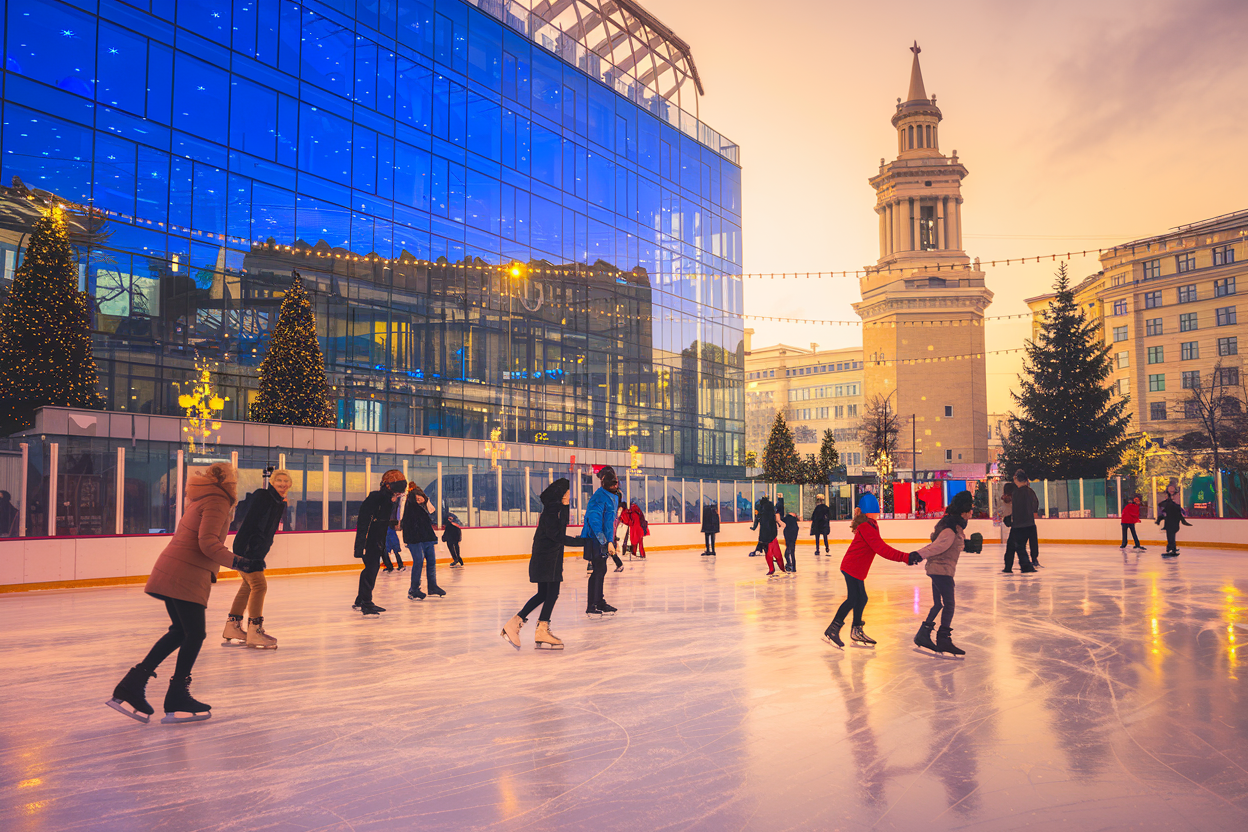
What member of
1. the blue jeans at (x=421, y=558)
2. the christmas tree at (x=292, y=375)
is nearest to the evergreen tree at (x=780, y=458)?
the christmas tree at (x=292, y=375)

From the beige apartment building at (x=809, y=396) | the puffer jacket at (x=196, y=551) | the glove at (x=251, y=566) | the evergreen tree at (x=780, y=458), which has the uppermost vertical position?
the beige apartment building at (x=809, y=396)

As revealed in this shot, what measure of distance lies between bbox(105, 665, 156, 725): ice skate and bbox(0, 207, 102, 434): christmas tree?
18.3 meters

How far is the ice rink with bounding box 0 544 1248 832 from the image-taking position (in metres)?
4.11

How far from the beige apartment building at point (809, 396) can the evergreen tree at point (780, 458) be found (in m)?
60.7

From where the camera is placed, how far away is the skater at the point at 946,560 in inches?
322

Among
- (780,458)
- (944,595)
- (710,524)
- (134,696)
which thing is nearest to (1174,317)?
(780,458)

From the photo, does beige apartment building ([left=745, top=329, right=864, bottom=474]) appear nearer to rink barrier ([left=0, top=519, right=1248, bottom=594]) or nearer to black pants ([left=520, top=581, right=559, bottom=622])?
rink barrier ([left=0, top=519, right=1248, bottom=594])

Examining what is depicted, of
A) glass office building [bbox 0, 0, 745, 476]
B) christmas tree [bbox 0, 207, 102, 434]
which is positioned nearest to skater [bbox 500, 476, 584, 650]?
christmas tree [bbox 0, 207, 102, 434]

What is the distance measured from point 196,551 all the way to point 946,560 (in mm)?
6358

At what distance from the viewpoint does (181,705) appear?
5.80 metres

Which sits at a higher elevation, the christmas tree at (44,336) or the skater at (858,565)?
the christmas tree at (44,336)

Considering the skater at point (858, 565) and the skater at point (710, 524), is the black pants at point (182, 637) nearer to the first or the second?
the skater at point (858, 565)

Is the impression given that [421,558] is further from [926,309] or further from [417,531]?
[926,309]

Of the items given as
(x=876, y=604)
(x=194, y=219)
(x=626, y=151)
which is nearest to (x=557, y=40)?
(x=626, y=151)
